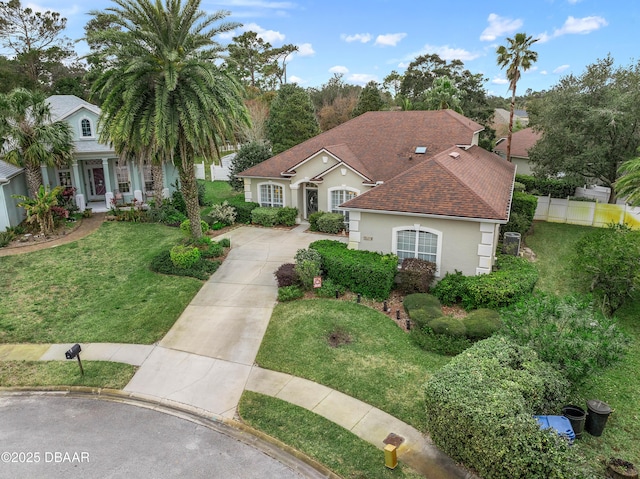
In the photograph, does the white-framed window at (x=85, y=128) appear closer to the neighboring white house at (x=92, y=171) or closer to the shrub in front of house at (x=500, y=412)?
the neighboring white house at (x=92, y=171)

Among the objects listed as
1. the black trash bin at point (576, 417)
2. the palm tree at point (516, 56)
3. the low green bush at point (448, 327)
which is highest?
the palm tree at point (516, 56)

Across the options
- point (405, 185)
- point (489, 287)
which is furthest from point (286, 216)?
point (489, 287)

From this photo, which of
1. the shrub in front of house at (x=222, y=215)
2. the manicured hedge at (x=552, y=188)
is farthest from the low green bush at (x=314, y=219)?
the manicured hedge at (x=552, y=188)

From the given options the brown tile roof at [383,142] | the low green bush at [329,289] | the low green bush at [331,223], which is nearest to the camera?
the low green bush at [329,289]

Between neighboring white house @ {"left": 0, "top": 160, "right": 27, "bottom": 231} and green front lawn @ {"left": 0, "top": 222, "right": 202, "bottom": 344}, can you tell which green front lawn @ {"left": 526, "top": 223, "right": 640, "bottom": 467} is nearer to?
green front lawn @ {"left": 0, "top": 222, "right": 202, "bottom": 344}

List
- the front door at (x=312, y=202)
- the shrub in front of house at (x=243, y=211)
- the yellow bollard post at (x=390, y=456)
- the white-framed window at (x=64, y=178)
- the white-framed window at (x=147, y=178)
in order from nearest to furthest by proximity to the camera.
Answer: the yellow bollard post at (x=390, y=456) < the shrub in front of house at (x=243, y=211) < the front door at (x=312, y=202) < the white-framed window at (x=64, y=178) < the white-framed window at (x=147, y=178)

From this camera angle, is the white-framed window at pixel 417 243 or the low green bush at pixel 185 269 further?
the low green bush at pixel 185 269
